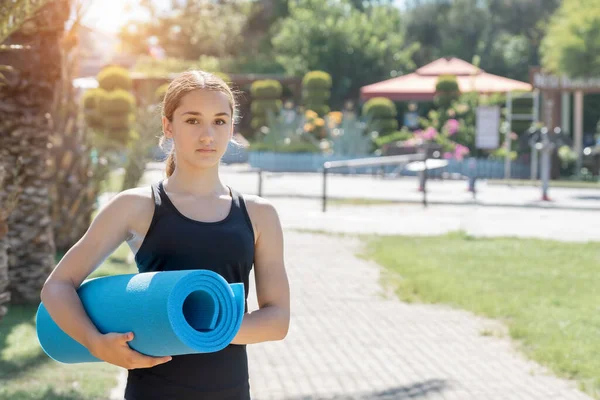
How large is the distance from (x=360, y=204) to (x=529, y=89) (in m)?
17.7

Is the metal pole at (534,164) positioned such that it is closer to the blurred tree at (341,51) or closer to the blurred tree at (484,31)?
the blurred tree at (341,51)

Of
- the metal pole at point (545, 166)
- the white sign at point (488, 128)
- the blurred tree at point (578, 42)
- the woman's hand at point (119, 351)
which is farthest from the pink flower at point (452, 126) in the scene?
the woman's hand at point (119, 351)

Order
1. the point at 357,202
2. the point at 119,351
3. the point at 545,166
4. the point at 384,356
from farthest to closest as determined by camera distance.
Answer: the point at 545,166 → the point at 357,202 → the point at 384,356 → the point at 119,351

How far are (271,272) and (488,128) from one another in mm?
25586

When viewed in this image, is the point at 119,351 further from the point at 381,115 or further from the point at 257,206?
the point at 381,115

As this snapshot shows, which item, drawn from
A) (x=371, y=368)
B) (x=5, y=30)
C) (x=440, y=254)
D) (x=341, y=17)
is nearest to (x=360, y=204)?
(x=440, y=254)

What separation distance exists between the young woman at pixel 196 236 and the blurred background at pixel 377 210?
703mm

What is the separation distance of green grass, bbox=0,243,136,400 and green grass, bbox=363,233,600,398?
2.86 m

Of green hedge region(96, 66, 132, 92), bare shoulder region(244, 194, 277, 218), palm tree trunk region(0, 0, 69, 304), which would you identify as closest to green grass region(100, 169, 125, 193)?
palm tree trunk region(0, 0, 69, 304)

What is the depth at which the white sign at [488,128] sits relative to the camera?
90.9ft

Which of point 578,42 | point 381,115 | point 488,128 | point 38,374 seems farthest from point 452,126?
point 38,374

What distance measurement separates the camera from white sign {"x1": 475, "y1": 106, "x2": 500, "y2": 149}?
90.9ft

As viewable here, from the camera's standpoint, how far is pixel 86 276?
2639 mm

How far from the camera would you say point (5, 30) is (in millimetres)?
5078
